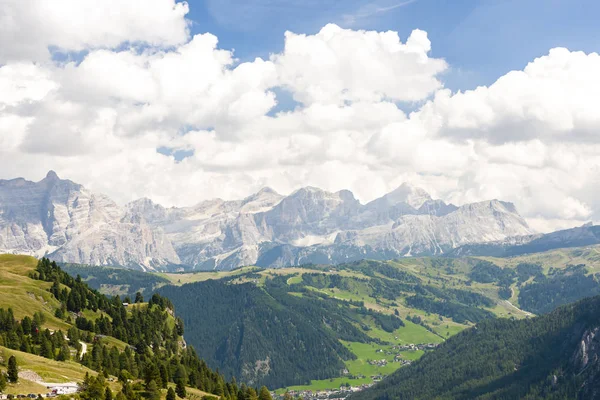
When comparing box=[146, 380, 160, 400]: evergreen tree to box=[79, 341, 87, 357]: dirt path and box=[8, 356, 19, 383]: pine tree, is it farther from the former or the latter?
box=[79, 341, 87, 357]: dirt path

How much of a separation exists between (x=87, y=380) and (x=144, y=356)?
74.8 metres

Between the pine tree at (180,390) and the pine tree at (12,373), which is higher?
the pine tree at (12,373)

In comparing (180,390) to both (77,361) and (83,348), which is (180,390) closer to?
(77,361)

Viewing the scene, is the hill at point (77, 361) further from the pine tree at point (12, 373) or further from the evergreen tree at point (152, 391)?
the pine tree at point (12, 373)

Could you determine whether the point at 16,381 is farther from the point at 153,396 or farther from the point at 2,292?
the point at 2,292

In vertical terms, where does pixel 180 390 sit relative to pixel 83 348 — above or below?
below

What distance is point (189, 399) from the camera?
475 feet

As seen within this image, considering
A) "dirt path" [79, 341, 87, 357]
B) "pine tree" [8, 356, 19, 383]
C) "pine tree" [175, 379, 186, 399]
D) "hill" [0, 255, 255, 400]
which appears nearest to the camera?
"pine tree" [8, 356, 19, 383]

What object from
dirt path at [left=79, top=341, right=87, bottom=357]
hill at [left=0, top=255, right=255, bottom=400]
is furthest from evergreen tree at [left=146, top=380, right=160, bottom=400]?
dirt path at [left=79, top=341, right=87, bottom=357]

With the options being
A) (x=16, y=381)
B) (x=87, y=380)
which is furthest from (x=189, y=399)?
(x=16, y=381)

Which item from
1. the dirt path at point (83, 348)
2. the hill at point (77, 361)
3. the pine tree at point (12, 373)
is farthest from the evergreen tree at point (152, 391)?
the dirt path at point (83, 348)

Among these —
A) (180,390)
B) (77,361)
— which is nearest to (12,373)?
(180,390)

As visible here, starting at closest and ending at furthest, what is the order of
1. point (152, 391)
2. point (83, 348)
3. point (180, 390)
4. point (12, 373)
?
1. point (12, 373)
2. point (152, 391)
3. point (180, 390)
4. point (83, 348)

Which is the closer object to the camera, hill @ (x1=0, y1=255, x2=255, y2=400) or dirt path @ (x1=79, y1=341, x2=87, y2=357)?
hill @ (x1=0, y1=255, x2=255, y2=400)
